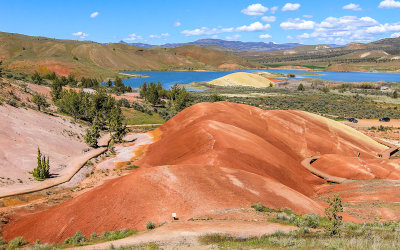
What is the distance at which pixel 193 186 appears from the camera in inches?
856

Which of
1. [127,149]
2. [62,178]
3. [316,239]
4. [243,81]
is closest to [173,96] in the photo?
[127,149]

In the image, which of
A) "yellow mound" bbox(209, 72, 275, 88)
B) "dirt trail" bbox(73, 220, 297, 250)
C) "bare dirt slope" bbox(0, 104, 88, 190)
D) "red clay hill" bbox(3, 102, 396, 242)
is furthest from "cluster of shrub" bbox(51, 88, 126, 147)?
"yellow mound" bbox(209, 72, 275, 88)

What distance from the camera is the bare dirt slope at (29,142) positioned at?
30891 mm

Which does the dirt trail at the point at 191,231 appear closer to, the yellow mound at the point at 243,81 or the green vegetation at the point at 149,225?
the green vegetation at the point at 149,225

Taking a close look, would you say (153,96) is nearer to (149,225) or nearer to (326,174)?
(326,174)

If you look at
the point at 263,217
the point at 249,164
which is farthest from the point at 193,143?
the point at 263,217

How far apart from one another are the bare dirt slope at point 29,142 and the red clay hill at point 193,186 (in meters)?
9.35

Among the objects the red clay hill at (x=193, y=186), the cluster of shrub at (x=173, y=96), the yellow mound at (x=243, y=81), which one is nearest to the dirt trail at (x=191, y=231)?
the red clay hill at (x=193, y=186)

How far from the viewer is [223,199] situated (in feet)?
68.3

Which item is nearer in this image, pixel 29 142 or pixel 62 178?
pixel 62 178

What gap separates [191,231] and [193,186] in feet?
19.8

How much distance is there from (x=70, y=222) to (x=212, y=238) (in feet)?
35.0

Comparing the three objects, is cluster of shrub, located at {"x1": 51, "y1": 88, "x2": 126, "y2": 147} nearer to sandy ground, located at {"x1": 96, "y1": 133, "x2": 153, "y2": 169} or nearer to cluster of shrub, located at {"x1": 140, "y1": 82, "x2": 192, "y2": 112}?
sandy ground, located at {"x1": 96, "y1": 133, "x2": 153, "y2": 169}

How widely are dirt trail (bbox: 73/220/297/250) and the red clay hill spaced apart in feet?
5.92
